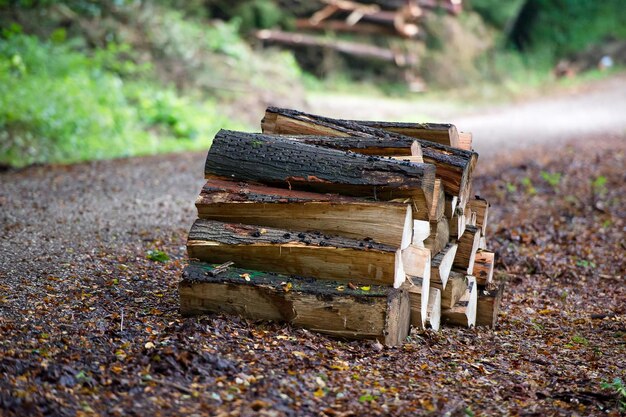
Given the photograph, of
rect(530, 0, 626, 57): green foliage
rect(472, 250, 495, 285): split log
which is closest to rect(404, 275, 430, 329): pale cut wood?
rect(472, 250, 495, 285): split log

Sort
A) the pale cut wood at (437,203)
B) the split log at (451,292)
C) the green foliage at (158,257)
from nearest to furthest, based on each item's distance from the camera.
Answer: the pale cut wood at (437,203) < the split log at (451,292) < the green foliage at (158,257)

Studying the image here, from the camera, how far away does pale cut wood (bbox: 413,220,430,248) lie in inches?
175

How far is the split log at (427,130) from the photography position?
196 inches

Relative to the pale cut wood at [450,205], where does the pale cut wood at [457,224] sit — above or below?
below

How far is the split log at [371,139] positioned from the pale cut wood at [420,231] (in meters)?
0.31

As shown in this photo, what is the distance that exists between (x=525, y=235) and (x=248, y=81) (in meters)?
9.20

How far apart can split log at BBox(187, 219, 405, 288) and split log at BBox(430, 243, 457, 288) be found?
0.44 m

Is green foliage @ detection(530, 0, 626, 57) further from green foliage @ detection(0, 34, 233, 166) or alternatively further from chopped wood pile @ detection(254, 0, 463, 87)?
green foliage @ detection(0, 34, 233, 166)

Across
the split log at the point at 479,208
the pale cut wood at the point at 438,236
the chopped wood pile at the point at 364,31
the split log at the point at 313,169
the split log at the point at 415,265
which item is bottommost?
the split log at the point at 415,265

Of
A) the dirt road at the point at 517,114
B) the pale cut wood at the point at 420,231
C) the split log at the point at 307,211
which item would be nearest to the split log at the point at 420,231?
the pale cut wood at the point at 420,231

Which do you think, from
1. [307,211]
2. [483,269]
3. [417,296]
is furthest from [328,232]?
[483,269]

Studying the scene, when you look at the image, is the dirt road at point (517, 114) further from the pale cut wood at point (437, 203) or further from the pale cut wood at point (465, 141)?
the pale cut wood at point (437, 203)

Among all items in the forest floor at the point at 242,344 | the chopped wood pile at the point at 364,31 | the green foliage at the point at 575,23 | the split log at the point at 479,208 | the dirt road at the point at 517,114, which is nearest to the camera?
the forest floor at the point at 242,344

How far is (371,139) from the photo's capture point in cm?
471
